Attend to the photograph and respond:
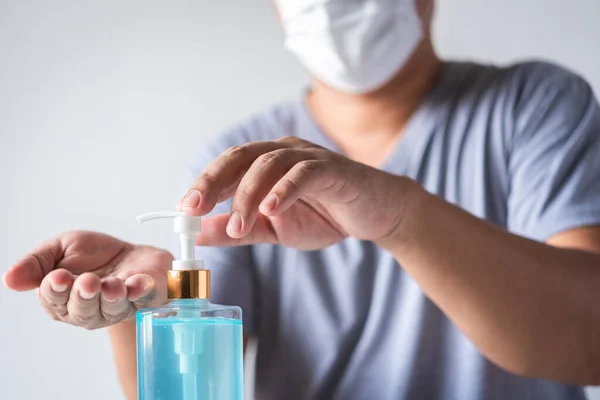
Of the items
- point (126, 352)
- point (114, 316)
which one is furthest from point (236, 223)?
point (126, 352)

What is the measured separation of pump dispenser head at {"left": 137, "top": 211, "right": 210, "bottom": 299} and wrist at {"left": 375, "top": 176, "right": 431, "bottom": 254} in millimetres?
200

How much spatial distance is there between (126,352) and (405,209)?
13.9 inches

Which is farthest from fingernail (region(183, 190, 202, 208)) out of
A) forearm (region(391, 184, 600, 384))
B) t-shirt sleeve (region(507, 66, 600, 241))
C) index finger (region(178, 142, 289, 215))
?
t-shirt sleeve (region(507, 66, 600, 241))

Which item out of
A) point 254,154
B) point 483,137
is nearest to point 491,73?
Answer: point 483,137

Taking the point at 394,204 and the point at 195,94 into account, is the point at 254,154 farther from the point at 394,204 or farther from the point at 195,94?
the point at 195,94

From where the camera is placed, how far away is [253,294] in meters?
0.96

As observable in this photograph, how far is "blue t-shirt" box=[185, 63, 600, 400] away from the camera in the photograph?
33.6 inches

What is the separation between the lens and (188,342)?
1.57ft

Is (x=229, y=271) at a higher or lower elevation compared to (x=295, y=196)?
lower

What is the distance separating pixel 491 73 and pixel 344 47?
0.24 metres

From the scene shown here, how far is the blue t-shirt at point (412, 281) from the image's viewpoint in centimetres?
85

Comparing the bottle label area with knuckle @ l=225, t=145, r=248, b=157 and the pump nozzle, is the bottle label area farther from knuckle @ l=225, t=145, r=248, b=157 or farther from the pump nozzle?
knuckle @ l=225, t=145, r=248, b=157

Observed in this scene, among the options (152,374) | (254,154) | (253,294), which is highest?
(254,154)

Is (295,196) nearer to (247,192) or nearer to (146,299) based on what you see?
(247,192)
